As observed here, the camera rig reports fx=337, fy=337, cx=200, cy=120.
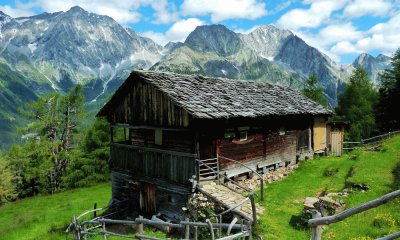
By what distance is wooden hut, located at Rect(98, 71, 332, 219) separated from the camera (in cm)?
1886

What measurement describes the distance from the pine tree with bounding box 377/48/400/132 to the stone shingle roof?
22.0 m

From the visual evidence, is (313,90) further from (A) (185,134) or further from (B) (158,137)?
(A) (185,134)

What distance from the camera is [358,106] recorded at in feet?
184

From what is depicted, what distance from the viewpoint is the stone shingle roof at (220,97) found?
61.6 feet

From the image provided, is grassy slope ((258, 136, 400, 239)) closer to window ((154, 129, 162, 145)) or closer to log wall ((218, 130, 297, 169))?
log wall ((218, 130, 297, 169))

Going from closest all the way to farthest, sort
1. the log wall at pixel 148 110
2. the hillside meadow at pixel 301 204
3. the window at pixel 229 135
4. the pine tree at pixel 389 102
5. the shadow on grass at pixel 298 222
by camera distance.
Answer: the hillside meadow at pixel 301 204
the shadow on grass at pixel 298 222
the log wall at pixel 148 110
the window at pixel 229 135
the pine tree at pixel 389 102

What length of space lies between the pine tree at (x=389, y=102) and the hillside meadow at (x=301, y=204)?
15553 mm

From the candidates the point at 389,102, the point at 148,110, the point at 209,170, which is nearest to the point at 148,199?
the point at 209,170

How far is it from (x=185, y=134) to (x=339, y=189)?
30.1ft

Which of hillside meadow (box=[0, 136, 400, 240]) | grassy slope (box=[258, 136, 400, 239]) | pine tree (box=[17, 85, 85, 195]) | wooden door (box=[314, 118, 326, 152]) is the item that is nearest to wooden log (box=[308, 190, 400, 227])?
hillside meadow (box=[0, 136, 400, 240])

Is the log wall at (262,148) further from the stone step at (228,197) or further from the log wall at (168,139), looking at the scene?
the stone step at (228,197)

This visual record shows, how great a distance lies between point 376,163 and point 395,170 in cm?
275

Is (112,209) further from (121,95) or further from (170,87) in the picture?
(170,87)

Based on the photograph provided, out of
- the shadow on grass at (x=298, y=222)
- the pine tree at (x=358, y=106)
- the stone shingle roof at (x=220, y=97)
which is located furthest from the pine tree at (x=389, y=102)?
the shadow on grass at (x=298, y=222)
